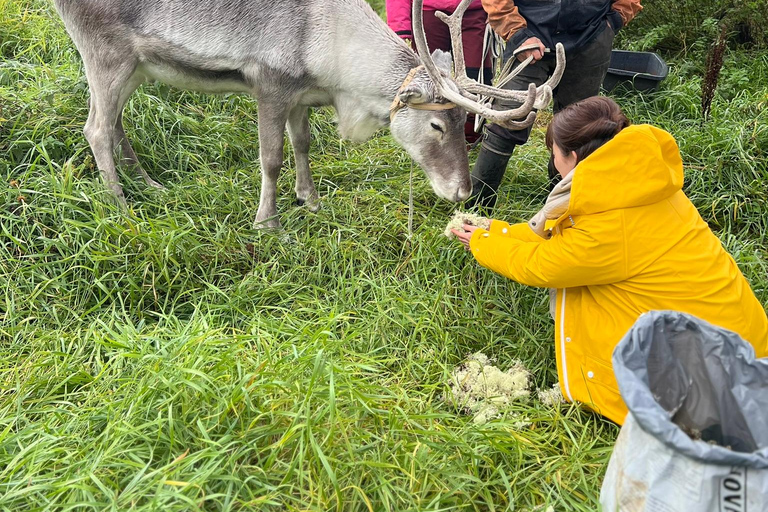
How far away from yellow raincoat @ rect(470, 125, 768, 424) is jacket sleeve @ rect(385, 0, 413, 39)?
8.67ft

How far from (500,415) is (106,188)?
9.38ft

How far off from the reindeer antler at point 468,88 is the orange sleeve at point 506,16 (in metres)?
0.20

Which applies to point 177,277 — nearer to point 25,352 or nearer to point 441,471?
point 25,352

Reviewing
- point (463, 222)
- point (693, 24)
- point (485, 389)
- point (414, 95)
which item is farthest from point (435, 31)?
point (693, 24)

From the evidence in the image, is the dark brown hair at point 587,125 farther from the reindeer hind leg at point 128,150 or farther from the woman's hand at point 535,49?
the reindeer hind leg at point 128,150

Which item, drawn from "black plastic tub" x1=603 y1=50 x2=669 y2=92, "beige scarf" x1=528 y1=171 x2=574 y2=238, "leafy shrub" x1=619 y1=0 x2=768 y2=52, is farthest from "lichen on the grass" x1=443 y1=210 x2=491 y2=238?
"leafy shrub" x1=619 y1=0 x2=768 y2=52

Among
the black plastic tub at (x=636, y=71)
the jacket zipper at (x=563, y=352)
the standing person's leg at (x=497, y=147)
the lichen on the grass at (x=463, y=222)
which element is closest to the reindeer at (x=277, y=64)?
the standing person's leg at (x=497, y=147)

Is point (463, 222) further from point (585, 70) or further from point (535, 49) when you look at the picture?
point (585, 70)

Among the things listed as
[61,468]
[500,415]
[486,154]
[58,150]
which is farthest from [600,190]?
[58,150]

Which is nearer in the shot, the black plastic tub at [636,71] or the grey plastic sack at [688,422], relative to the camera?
the grey plastic sack at [688,422]

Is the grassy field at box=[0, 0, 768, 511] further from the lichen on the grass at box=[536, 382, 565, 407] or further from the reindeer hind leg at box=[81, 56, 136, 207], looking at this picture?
the reindeer hind leg at box=[81, 56, 136, 207]

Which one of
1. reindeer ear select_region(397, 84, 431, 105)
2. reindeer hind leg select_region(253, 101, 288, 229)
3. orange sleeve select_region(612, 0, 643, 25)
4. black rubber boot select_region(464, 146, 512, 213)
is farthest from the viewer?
black rubber boot select_region(464, 146, 512, 213)

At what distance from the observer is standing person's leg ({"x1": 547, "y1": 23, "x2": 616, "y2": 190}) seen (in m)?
3.90

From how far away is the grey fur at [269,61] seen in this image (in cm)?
381
